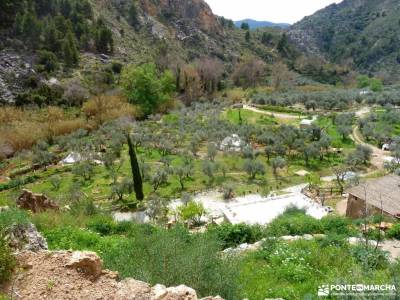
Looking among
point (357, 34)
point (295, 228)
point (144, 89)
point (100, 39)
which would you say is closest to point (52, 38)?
point (100, 39)

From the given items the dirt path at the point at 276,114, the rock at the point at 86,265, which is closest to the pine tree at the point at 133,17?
the dirt path at the point at 276,114

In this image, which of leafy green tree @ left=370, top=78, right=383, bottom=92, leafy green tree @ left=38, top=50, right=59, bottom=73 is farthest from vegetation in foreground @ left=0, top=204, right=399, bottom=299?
leafy green tree @ left=370, top=78, right=383, bottom=92

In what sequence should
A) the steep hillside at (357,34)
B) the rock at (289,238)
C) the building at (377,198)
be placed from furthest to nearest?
the steep hillside at (357,34)
the building at (377,198)
the rock at (289,238)

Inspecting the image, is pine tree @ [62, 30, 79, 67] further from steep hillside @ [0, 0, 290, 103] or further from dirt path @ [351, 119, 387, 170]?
dirt path @ [351, 119, 387, 170]

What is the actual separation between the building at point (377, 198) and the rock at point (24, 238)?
13.7 meters

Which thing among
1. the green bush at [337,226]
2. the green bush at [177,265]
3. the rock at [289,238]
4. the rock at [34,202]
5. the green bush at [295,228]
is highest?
the green bush at [177,265]

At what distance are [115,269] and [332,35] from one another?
151722 millimetres

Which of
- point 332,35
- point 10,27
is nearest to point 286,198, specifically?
point 10,27

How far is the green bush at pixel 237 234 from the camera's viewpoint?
1280 centimetres

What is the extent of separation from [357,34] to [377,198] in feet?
428

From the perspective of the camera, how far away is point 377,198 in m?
18.0

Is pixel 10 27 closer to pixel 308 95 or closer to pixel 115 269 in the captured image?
pixel 308 95

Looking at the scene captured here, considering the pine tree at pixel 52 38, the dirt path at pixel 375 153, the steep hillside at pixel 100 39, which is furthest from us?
the pine tree at pixel 52 38

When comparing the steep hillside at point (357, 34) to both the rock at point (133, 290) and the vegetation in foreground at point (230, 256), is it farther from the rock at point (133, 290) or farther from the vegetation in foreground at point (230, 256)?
the rock at point (133, 290)
